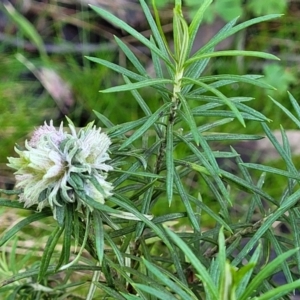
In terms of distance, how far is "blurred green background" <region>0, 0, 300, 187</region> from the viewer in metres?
2.00

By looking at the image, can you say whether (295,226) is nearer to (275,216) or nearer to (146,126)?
(275,216)

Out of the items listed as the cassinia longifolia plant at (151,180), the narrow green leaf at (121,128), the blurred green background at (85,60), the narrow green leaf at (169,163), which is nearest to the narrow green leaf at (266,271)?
the cassinia longifolia plant at (151,180)

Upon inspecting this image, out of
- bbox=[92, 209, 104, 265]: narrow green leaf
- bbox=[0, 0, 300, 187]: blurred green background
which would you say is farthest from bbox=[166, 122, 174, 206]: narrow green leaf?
bbox=[0, 0, 300, 187]: blurred green background

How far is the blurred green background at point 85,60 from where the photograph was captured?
78.9 inches

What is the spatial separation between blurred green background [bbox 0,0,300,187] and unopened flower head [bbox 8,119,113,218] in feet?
3.98

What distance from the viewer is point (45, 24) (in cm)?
221

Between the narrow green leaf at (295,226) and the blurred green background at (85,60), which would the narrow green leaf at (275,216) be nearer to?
the narrow green leaf at (295,226)

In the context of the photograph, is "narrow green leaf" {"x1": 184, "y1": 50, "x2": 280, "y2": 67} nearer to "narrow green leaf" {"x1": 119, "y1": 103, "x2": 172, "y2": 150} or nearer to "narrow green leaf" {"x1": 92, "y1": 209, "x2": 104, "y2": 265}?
"narrow green leaf" {"x1": 119, "y1": 103, "x2": 172, "y2": 150}

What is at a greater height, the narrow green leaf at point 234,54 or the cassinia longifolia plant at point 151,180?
the narrow green leaf at point 234,54

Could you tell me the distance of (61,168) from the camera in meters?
0.72

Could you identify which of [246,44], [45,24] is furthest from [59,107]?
[246,44]

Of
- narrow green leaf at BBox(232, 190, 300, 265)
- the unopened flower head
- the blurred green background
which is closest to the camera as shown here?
the unopened flower head

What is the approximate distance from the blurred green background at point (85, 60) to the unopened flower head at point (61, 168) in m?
1.21

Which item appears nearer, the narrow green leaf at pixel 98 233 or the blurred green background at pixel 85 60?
the narrow green leaf at pixel 98 233
